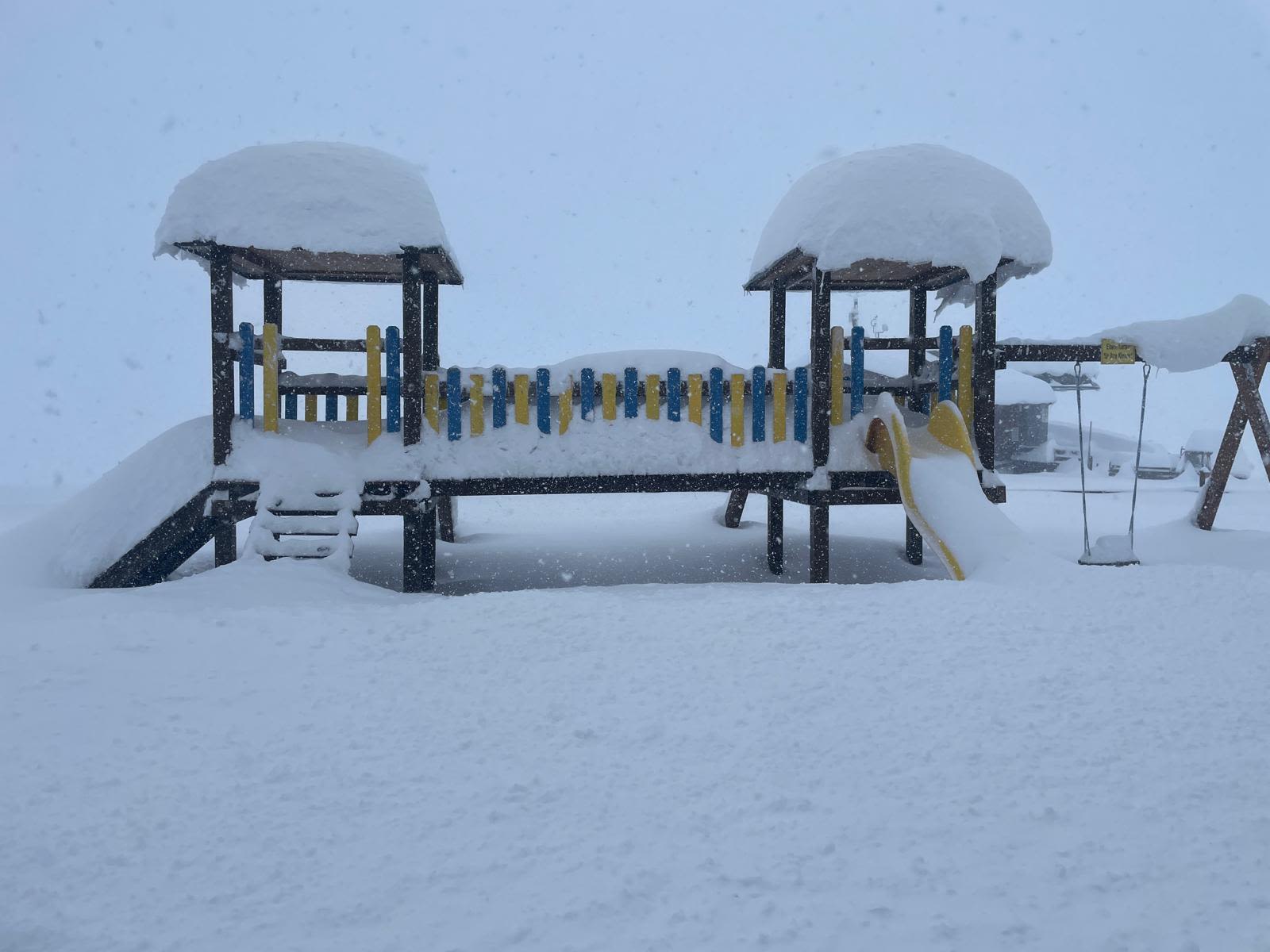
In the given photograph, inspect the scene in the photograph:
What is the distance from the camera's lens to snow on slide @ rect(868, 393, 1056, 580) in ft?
17.9

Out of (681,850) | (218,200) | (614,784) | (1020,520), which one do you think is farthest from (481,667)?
(1020,520)

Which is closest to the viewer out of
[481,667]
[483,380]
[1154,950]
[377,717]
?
[1154,950]

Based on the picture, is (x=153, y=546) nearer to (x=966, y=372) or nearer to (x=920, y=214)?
(x=920, y=214)

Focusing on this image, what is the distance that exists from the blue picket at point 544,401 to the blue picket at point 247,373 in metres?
2.30

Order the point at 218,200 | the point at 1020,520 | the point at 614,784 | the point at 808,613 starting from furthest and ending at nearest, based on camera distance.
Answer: the point at 1020,520 < the point at 218,200 < the point at 808,613 < the point at 614,784

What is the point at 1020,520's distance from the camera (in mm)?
12047

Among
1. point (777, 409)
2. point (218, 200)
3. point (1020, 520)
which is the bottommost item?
point (1020, 520)

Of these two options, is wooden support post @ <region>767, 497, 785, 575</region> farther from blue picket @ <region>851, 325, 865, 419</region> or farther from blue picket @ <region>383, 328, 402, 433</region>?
blue picket @ <region>383, 328, 402, 433</region>

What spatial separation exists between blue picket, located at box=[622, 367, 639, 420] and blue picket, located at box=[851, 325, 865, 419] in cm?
191

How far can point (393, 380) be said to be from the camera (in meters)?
6.91

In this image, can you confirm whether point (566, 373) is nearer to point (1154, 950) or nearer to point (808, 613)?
A: point (808, 613)

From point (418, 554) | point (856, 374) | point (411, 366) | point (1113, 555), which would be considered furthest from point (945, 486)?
point (411, 366)

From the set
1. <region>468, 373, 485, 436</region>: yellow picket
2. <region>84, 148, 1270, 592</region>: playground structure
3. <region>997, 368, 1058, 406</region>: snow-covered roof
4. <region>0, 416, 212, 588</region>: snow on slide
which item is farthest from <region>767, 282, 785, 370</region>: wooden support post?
<region>997, 368, 1058, 406</region>: snow-covered roof

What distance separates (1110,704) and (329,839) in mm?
2596
